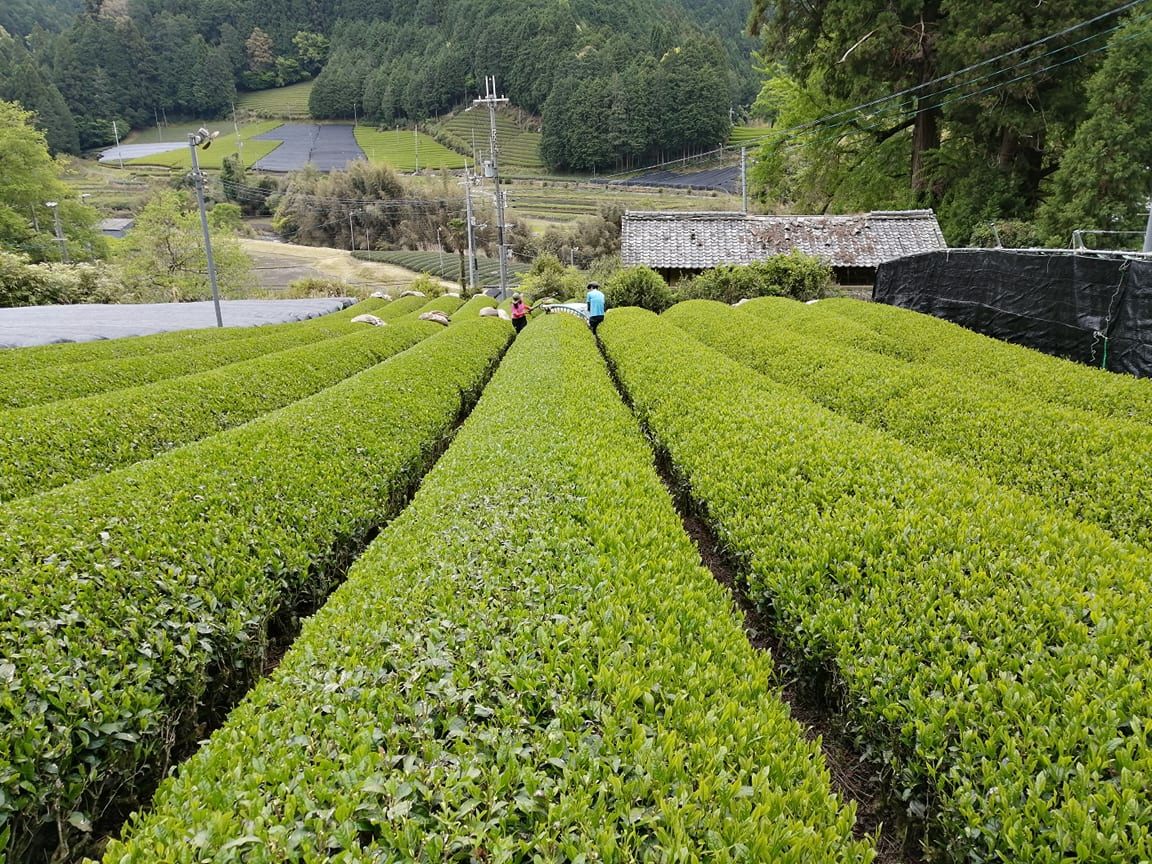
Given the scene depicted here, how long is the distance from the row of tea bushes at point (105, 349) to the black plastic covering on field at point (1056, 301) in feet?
54.6

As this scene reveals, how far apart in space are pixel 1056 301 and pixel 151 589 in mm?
12952

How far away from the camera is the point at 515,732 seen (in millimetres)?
2092

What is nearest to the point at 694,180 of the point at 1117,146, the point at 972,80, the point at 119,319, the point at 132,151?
the point at 972,80

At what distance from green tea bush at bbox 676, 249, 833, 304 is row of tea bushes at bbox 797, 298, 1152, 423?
26.6 feet

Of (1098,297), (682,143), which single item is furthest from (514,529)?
(682,143)

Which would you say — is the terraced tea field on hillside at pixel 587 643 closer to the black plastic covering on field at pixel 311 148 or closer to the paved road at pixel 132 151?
the black plastic covering on field at pixel 311 148

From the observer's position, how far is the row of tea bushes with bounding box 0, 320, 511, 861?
8.13 ft

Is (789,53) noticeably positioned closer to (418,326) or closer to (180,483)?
(418,326)

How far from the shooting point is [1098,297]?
8.90 m

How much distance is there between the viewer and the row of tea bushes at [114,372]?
7954 millimetres

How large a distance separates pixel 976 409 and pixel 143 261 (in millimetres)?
39829

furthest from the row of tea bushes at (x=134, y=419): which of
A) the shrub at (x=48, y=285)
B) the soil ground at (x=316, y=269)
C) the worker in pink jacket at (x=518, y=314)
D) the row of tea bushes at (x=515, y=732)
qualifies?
the soil ground at (x=316, y=269)

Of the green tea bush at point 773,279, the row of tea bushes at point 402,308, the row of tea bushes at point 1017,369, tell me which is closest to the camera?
the row of tea bushes at point 1017,369

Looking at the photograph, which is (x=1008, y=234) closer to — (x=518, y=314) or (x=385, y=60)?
(x=518, y=314)
